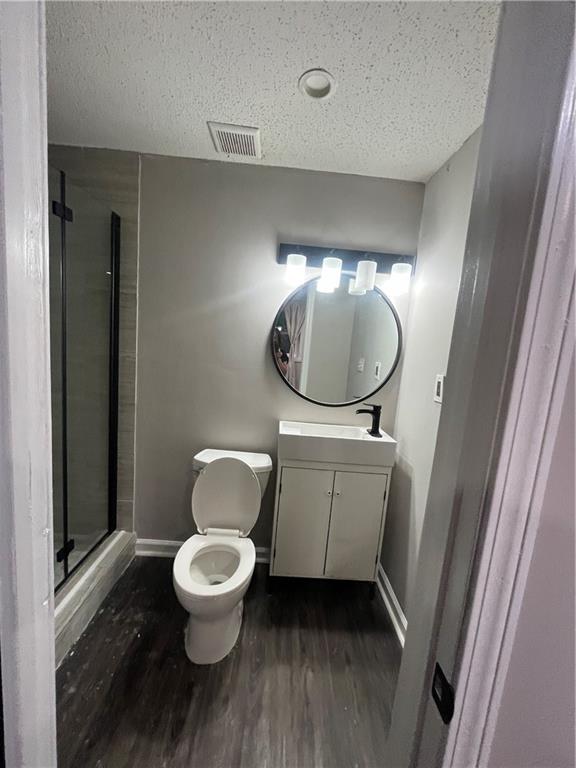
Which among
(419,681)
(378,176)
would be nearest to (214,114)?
(378,176)

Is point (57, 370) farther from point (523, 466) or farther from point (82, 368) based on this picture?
point (523, 466)

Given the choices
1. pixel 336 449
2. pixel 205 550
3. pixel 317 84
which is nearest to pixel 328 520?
pixel 336 449

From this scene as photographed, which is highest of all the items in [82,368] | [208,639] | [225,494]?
[82,368]

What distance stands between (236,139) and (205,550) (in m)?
2.03

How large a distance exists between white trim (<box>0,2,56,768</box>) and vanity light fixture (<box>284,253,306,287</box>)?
4.44ft

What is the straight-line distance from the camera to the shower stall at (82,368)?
1.46 meters

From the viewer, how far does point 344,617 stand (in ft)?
5.34

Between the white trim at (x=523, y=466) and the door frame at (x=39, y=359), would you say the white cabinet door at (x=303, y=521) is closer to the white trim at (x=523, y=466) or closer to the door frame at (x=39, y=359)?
the door frame at (x=39, y=359)

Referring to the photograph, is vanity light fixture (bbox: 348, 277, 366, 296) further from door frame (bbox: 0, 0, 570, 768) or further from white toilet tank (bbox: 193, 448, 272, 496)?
door frame (bbox: 0, 0, 570, 768)

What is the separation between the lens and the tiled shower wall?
169 centimetres

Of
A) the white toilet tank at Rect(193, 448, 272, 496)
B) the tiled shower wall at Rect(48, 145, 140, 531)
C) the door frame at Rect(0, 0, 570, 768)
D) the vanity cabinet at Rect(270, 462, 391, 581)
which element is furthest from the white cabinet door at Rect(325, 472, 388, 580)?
the tiled shower wall at Rect(48, 145, 140, 531)

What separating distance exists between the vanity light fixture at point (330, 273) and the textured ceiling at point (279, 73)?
1.65 feet

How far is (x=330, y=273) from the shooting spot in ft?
5.71

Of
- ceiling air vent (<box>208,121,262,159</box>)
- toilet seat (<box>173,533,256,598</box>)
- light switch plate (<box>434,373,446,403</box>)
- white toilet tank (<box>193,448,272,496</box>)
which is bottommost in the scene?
toilet seat (<box>173,533,256,598</box>)
